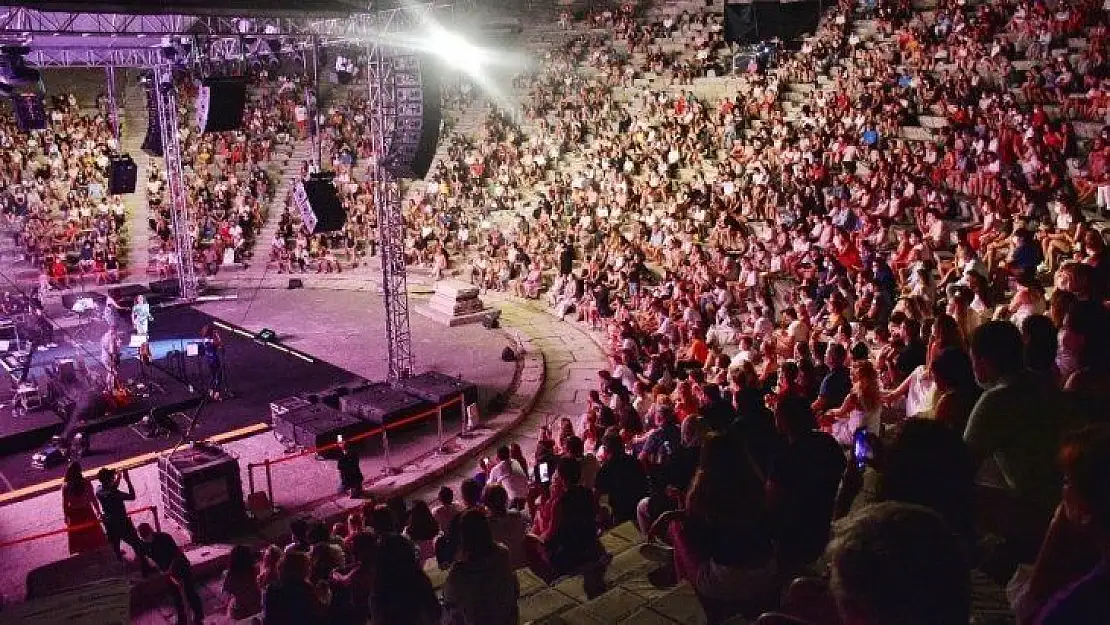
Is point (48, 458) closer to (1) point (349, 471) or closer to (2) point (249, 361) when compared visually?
(1) point (349, 471)

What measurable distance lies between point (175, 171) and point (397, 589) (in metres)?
18.2

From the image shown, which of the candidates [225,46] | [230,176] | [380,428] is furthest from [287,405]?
[230,176]

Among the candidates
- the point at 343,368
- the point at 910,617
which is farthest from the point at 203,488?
the point at 910,617

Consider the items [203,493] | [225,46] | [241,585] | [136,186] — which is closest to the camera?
[241,585]

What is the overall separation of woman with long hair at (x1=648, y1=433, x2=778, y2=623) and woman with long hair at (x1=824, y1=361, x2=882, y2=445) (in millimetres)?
3261

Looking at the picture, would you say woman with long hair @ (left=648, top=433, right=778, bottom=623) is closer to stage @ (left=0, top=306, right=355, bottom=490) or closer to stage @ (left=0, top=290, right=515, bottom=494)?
stage @ (left=0, top=290, right=515, bottom=494)

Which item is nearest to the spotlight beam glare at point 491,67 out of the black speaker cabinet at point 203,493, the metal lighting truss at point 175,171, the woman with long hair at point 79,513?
the metal lighting truss at point 175,171

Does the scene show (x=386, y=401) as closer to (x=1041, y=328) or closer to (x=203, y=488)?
(x=203, y=488)

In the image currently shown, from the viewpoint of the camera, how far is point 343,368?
1458cm

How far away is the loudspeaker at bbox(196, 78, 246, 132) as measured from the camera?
49.4 ft

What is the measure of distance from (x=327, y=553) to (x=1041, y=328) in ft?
15.0

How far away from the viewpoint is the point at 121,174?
712 inches

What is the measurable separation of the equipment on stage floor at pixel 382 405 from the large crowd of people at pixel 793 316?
1905 mm

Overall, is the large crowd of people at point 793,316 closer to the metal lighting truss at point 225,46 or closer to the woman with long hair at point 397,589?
the woman with long hair at point 397,589
